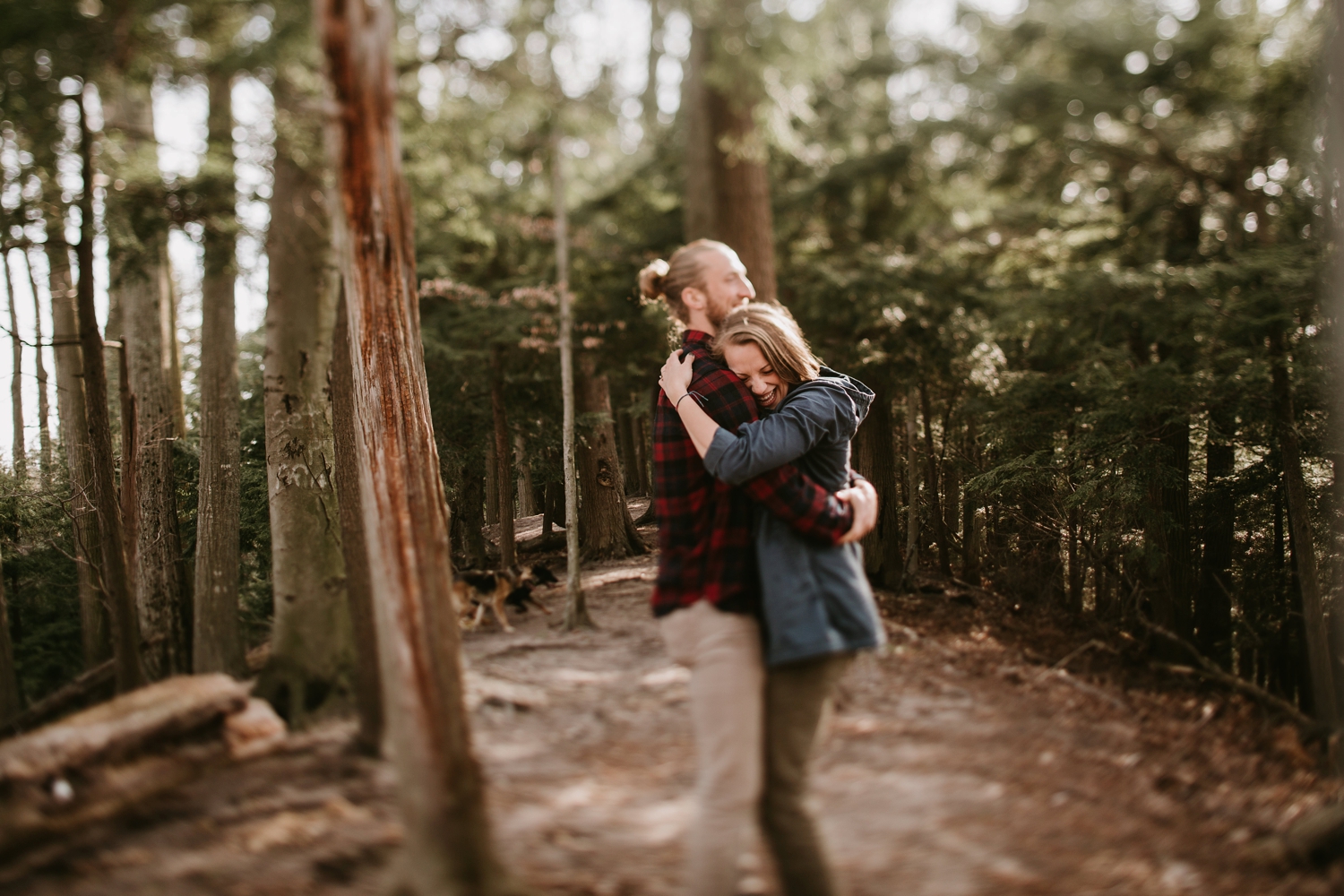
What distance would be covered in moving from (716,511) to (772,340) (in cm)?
65

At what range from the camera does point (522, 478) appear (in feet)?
31.3

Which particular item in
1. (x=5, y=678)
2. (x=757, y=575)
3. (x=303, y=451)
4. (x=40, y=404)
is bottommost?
(x=5, y=678)

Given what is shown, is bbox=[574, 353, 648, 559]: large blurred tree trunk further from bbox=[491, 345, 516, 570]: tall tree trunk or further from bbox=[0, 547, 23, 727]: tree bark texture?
bbox=[0, 547, 23, 727]: tree bark texture

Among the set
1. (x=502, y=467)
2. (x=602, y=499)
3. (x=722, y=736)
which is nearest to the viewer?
(x=722, y=736)

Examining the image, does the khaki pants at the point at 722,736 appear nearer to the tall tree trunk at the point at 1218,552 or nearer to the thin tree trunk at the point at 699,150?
the thin tree trunk at the point at 699,150

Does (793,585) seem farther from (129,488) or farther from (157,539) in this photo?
(157,539)

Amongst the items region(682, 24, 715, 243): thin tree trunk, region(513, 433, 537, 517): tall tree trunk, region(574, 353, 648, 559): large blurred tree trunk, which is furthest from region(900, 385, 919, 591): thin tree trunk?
region(513, 433, 537, 517): tall tree trunk

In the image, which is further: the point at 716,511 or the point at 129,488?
the point at 129,488

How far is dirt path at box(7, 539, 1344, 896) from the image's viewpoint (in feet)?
8.24

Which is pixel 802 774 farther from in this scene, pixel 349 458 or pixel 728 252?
pixel 349 458

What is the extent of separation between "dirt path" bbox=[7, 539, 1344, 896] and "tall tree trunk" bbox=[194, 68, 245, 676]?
2.58 m


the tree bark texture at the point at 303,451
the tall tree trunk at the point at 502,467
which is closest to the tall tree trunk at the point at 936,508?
the tall tree trunk at the point at 502,467

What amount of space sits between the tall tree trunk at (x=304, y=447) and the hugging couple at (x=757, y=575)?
101 inches

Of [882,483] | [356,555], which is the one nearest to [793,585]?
[356,555]
